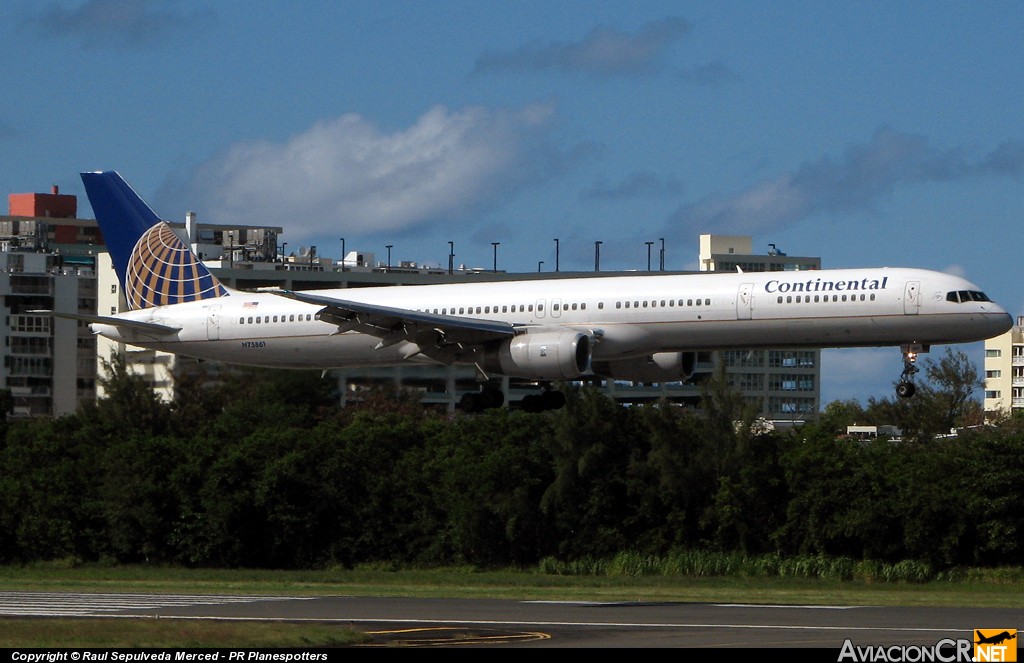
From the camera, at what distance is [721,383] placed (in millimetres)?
80250

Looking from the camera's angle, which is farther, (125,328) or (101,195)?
(101,195)

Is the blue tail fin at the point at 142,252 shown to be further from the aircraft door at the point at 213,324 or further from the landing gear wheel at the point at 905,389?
the landing gear wheel at the point at 905,389

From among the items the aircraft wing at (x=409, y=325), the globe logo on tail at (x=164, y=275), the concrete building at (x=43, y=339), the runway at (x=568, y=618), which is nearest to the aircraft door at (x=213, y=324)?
the globe logo on tail at (x=164, y=275)

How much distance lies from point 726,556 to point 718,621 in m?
39.8

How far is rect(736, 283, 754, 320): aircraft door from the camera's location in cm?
4944

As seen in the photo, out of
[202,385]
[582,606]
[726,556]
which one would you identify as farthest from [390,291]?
[202,385]

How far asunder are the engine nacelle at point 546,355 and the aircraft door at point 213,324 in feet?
37.6

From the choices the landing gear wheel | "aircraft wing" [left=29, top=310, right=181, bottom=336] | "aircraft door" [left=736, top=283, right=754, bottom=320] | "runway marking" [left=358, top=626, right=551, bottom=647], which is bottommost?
"runway marking" [left=358, top=626, right=551, bottom=647]

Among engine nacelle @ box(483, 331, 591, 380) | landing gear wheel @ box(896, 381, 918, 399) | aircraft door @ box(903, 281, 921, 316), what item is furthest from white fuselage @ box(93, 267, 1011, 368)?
landing gear wheel @ box(896, 381, 918, 399)

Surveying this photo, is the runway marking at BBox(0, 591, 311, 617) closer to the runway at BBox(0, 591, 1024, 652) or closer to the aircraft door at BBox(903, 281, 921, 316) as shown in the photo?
the runway at BBox(0, 591, 1024, 652)

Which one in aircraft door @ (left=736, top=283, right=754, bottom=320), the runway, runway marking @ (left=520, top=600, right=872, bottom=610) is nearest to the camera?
the runway

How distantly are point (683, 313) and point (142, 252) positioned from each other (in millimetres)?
23042

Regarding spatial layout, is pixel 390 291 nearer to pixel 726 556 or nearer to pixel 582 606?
pixel 582 606

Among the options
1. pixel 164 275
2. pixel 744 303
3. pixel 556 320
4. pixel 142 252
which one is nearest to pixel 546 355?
pixel 556 320
